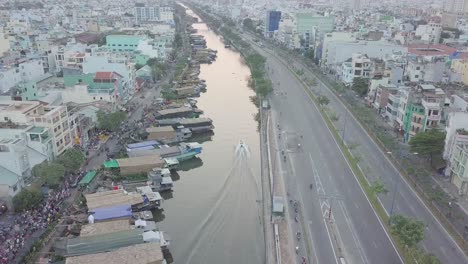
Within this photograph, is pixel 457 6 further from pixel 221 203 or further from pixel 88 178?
pixel 88 178

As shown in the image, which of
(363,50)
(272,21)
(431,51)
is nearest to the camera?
(363,50)

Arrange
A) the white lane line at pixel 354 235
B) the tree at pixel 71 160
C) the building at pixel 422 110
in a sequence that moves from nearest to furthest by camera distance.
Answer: the white lane line at pixel 354 235, the tree at pixel 71 160, the building at pixel 422 110

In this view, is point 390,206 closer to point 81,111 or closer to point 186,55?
point 81,111

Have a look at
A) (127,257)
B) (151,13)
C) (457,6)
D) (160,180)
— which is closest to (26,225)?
(127,257)

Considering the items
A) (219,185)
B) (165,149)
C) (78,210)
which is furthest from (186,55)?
(78,210)

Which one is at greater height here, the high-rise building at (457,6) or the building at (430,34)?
the high-rise building at (457,6)

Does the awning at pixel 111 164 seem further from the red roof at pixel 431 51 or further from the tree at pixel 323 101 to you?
the red roof at pixel 431 51

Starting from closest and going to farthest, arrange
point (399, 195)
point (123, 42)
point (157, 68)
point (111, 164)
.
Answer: point (399, 195), point (111, 164), point (157, 68), point (123, 42)

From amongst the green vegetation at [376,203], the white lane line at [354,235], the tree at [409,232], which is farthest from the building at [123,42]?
the tree at [409,232]
